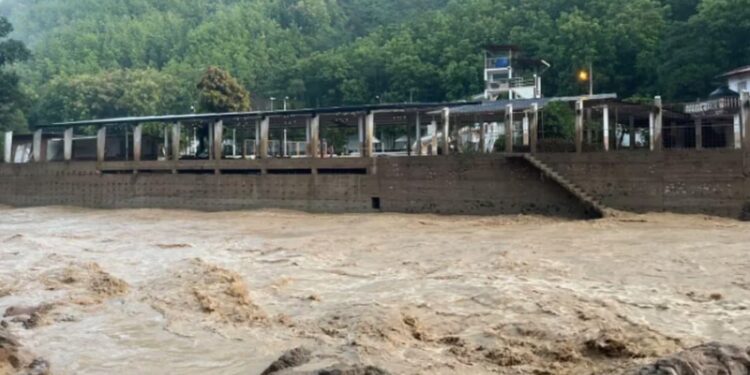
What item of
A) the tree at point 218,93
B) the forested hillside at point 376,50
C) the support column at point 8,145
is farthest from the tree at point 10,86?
the tree at point 218,93

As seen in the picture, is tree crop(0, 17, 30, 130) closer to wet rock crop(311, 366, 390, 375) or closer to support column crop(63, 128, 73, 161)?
support column crop(63, 128, 73, 161)

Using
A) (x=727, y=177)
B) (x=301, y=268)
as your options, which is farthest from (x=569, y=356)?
(x=727, y=177)

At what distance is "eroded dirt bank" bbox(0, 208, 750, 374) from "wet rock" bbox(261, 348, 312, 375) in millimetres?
43

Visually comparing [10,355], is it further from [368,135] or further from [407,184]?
[368,135]

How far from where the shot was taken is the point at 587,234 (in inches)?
820

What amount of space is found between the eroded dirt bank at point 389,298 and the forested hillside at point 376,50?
2649 centimetres

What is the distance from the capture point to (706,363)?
521 centimetres

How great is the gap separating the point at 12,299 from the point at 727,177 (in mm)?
20856

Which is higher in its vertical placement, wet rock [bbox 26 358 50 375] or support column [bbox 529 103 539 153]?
support column [bbox 529 103 539 153]

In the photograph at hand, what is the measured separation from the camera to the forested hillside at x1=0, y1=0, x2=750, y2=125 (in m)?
45.2

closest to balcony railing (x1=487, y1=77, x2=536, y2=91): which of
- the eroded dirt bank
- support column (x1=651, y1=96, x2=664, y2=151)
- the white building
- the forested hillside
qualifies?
the forested hillside

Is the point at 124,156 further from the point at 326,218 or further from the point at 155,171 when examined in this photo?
the point at 326,218

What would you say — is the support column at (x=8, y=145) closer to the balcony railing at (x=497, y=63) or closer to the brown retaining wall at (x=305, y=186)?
the brown retaining wall at (x=305, y=186)

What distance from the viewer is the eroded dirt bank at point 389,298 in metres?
8.07
